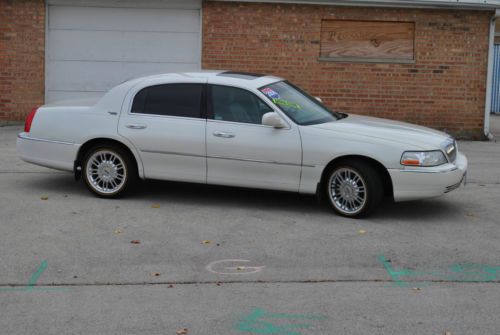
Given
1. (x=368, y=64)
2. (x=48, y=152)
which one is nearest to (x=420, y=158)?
(x=48, y=152)

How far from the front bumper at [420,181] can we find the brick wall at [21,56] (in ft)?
30.8

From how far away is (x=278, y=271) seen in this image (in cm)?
678

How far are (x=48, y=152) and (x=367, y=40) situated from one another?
319 inches

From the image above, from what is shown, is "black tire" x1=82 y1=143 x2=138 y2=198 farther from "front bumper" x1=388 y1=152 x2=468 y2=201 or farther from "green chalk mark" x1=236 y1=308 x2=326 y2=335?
"green chalk mark" x1=236 y1=308 x2=326 y2=335

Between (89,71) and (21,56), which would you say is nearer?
(21,56)

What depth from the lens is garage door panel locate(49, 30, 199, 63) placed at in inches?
624

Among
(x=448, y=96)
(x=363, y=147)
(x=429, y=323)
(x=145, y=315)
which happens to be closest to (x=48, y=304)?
(x=145, y=315)

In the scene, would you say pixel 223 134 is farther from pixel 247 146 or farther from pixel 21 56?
pixel 21 56

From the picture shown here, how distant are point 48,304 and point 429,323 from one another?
8.76 ft

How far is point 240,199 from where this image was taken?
9539mm

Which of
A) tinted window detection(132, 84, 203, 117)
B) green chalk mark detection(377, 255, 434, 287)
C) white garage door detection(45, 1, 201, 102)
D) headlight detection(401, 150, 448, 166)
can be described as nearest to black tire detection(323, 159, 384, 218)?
headlight detection(401, 150, 448, 166)

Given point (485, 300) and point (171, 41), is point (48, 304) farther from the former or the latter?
point (171, 41)

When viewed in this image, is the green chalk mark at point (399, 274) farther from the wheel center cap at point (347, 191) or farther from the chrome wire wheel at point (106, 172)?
the chrome wire wheel at point (106, 172)

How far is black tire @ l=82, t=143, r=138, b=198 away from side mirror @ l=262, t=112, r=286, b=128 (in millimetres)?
1624
